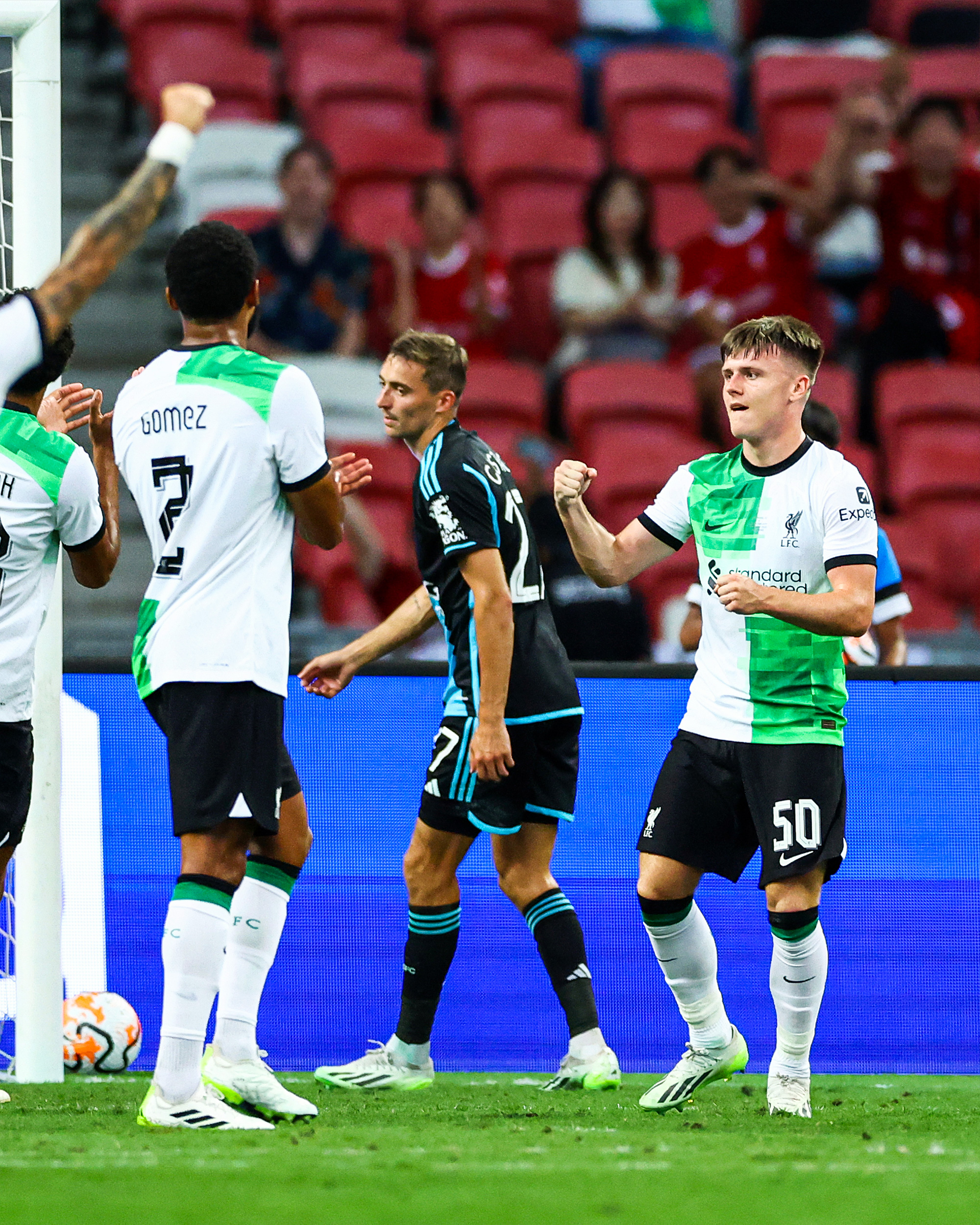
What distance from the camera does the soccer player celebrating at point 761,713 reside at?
13.5ft

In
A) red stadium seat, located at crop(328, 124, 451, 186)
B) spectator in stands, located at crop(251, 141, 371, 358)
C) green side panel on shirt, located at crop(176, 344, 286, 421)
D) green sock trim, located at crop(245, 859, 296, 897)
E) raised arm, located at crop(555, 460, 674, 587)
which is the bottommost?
green sock trim, located at crop(245, 859, 296, 897)

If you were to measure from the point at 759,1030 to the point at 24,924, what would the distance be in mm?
2187

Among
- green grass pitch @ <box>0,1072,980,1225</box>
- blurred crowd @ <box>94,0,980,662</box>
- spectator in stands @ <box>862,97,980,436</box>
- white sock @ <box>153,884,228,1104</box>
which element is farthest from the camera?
spectator in stands @ <box>862,97,980,436</box>

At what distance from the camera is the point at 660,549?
4.52m

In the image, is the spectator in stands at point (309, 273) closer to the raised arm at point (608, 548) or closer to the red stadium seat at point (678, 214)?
the red stadium seat at point (678, 214)

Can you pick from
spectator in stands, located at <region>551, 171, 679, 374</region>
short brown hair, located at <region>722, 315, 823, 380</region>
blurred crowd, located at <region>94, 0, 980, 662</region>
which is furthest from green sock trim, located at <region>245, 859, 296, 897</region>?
spectator in stands, located at <region>551, 171, 679, 374</region>

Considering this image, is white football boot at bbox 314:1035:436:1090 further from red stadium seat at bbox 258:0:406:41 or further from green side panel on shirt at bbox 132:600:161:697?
red stadium seat at bbox 258:0:406:41

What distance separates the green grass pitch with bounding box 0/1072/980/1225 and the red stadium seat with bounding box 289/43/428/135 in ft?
26.4

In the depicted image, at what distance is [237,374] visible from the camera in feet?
12.7

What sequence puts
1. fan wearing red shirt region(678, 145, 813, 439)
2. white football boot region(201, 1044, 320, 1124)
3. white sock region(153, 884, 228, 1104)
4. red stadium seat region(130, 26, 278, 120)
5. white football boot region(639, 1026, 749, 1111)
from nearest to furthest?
1. white sock region(153, 884, 228, 1104)
2. white football boot region(201, 1044, 320, 1124)
3. white football boot region(639, 1026, 749, 1111)
4. fan wearing red shirt region(678, 145, 813, 439)
5. red stadium seat region(130, 26, 278, 120)

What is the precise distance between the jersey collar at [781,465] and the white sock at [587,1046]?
1.56 metres

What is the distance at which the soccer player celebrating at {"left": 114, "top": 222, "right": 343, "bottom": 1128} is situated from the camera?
3.75 m

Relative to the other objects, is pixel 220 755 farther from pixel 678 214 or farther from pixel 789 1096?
pixel 678 214

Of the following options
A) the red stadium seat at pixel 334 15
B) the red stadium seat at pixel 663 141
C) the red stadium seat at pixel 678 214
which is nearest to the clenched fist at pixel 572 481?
the red stadium seat at pixel 678 214
